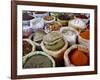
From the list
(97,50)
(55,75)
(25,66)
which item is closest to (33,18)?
(25,66)

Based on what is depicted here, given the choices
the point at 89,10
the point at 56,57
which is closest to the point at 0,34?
the point at 56,57

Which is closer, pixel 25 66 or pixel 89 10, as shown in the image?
pixel 25 66

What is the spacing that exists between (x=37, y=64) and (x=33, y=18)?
41cm

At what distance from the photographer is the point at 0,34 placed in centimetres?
173

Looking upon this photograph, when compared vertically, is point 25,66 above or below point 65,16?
below

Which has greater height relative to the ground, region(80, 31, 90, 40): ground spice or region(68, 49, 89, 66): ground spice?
region(80, 31, 90, 40): ground spice

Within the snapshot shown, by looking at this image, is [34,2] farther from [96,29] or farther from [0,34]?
[96,29]

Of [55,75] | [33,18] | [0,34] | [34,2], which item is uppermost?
[34,2]

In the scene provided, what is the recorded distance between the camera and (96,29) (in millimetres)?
1991

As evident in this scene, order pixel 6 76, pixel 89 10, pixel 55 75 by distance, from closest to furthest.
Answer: pixel 6 76 < pixel 55 75 < pixel 89 10

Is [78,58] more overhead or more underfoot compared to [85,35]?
more underfoot

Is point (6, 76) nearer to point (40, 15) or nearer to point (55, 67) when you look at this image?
point (55, 67)

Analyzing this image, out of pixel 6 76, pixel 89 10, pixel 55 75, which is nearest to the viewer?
pixel 6 76

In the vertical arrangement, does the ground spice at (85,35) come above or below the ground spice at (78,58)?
above
